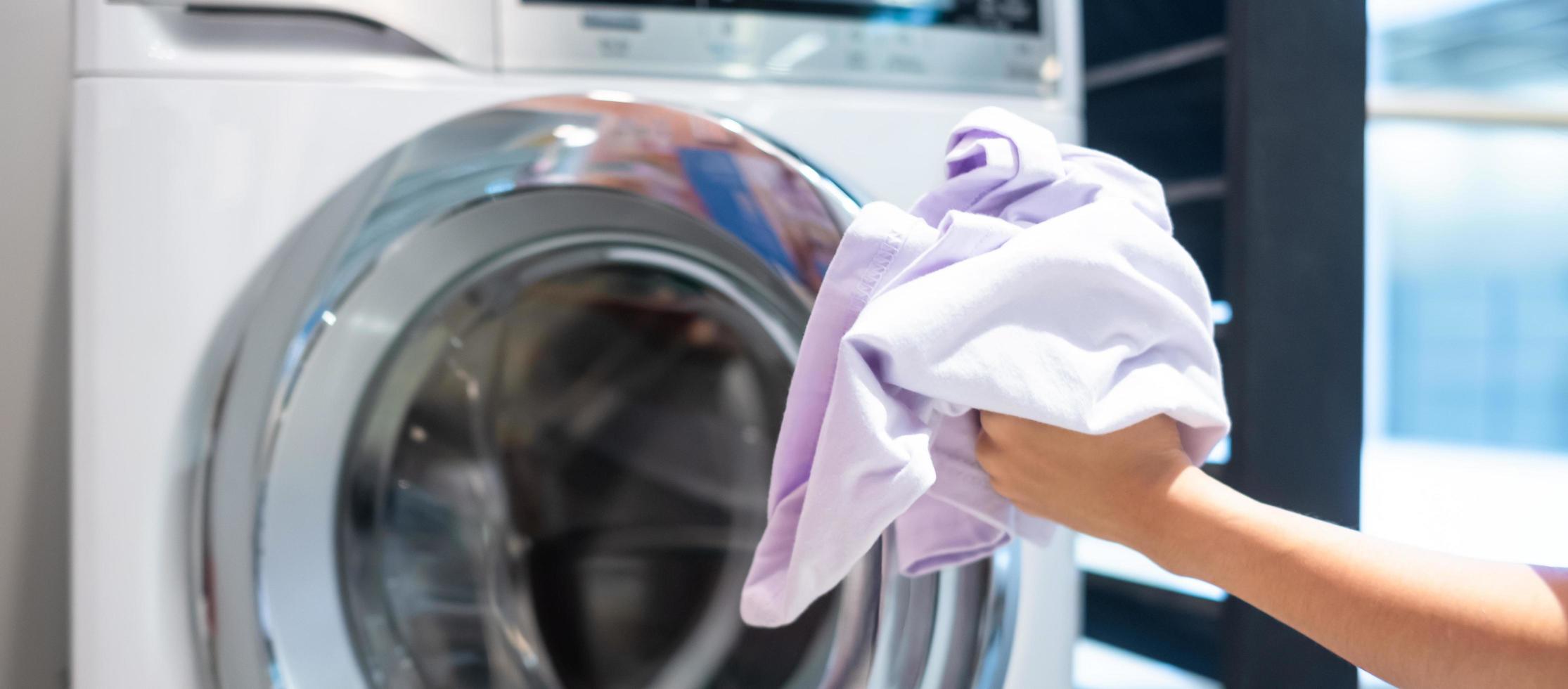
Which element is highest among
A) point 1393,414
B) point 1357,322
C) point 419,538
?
point 1357,322

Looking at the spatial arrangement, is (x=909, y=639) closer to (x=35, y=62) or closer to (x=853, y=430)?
(x=853, y=430)

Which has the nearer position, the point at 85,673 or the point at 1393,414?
the point at 85,673

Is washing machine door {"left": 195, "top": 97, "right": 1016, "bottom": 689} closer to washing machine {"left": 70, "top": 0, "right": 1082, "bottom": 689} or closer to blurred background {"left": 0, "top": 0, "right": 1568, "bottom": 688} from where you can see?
washing machine {"left": 70, "top": 0, "right": 1082, "bottom": 689}

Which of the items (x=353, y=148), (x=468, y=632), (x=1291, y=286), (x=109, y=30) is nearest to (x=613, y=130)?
(x=353, y=148)

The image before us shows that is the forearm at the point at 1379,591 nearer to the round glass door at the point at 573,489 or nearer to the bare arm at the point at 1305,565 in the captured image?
the bare arm at the point at 1305,565

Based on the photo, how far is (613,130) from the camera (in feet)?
1.63

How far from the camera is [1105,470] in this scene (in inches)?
15.2

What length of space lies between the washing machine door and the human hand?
0.38ft

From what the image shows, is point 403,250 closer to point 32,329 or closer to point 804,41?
point 804,41

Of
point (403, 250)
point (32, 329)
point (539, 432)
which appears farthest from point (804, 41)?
point (32, 329)

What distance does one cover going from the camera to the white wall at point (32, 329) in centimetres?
73

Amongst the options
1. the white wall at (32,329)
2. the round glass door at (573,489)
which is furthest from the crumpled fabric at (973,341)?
the white wall at (32,329)

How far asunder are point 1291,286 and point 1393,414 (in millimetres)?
2197

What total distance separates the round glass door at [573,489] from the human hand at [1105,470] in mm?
228
